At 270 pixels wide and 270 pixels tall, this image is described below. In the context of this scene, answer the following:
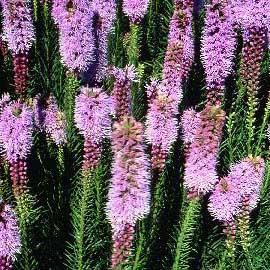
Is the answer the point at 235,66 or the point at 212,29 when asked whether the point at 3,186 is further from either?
the point at 235,66

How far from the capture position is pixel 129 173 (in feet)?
6.07

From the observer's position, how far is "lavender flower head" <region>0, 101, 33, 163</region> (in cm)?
249

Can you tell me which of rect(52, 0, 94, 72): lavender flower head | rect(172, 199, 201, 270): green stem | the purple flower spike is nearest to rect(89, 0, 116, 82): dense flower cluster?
rect(52, 0, 94, 72): lavender flower head

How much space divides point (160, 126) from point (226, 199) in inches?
14.7

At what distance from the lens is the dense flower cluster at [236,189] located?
238cm

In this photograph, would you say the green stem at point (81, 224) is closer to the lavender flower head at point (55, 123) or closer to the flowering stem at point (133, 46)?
the lavender flower head at point (55, 123)

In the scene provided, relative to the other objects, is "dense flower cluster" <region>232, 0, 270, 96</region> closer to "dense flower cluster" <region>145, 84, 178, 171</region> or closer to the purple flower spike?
"dense flower cluster" <region>145, 84, 178, 171</region>

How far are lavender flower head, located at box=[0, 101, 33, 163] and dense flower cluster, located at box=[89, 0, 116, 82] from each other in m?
0.57

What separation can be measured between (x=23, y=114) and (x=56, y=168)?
2.19 ft

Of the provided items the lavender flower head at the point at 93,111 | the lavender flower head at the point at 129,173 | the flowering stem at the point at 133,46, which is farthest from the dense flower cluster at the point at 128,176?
the flowering stem at the point at 133,46

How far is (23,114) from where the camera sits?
2.50 m

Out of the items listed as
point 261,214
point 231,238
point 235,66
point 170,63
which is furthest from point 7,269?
point 235,66

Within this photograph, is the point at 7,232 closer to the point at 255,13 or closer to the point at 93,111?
the point at 93,111

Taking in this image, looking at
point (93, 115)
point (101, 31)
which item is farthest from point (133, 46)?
point (93, 115)
